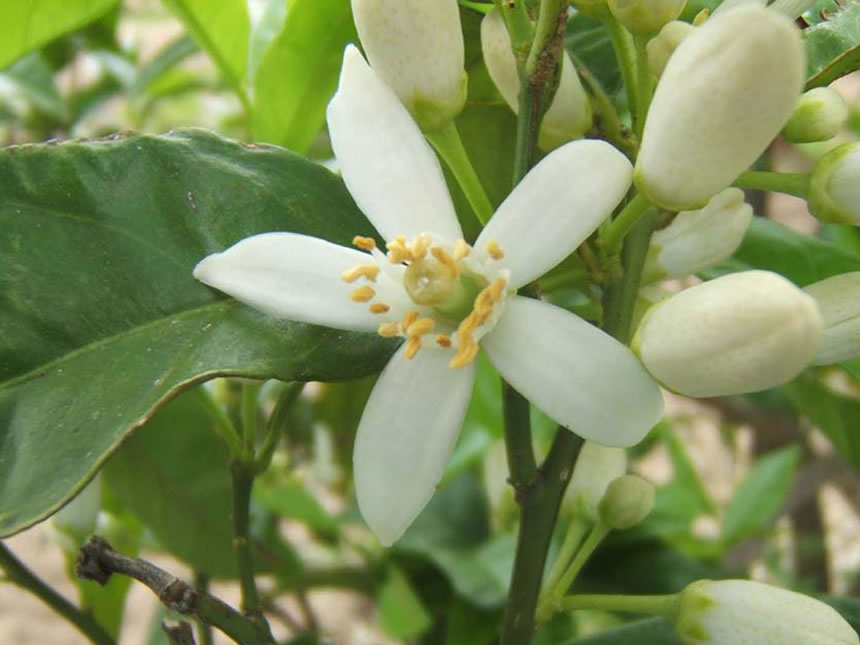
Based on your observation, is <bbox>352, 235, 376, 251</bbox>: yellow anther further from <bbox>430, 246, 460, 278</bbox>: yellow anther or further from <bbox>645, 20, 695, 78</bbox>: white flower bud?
<bbox>645, 20, 695, 78</bbox>: white flower bud

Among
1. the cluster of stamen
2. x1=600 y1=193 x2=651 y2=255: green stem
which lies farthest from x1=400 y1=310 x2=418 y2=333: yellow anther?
x1=600 y1=193 x2=651 y2=255: green stem

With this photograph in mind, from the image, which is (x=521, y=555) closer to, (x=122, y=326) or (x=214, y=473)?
(x=122, y=326)

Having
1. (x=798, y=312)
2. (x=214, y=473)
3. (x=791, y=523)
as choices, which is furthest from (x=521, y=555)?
(x=791, y=523)

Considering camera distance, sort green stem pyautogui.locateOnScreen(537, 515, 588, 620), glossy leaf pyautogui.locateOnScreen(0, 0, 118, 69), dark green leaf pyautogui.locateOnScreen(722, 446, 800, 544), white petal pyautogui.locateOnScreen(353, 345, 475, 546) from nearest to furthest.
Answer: white petal pyautogui.locateOnScreen(353, 345, 475, 546), green stem pyautogui.locateOnScreen(537, 515, 588, 620), glossy leaf pyautogui.locateOnScreen(0, 0, 118, 69), dark green leaf pyautogui.locateOnScreen(722, 446, 800, 544)

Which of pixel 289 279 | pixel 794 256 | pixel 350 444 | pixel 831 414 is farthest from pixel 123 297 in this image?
pixel 350 444

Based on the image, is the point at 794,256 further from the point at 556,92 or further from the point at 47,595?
the point at 47,595

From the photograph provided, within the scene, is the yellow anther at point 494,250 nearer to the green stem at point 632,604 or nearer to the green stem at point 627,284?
the green stem at point 627,284
